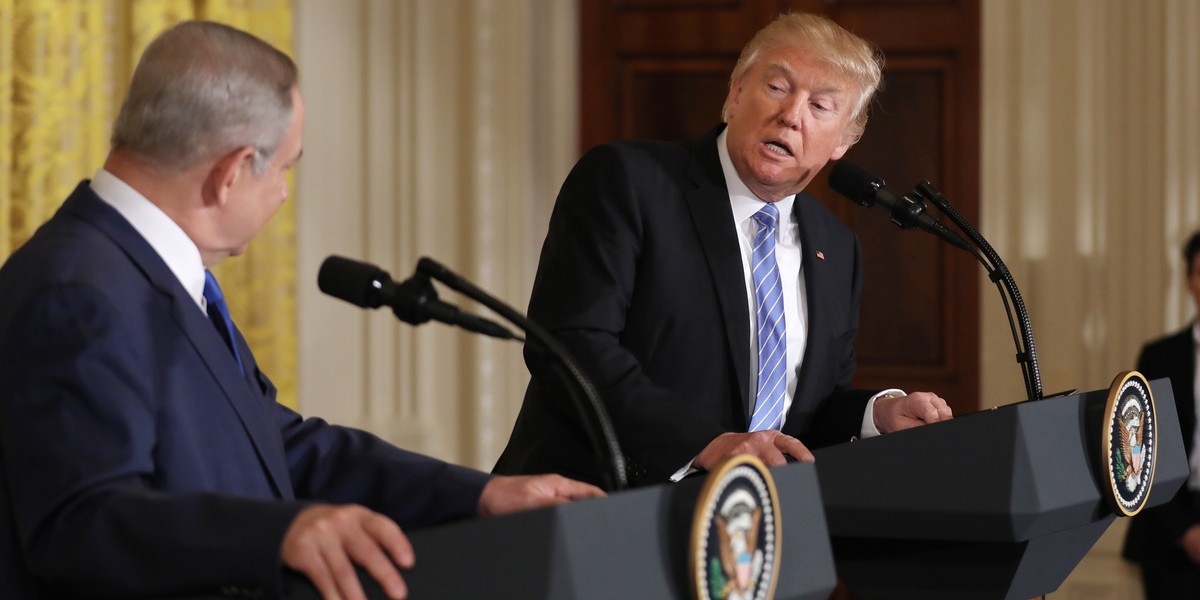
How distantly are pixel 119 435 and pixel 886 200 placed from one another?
1.47 metres

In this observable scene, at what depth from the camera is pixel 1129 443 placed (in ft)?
7.29

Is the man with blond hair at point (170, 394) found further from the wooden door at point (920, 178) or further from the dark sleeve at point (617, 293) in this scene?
the wooden door at point (920, 178)

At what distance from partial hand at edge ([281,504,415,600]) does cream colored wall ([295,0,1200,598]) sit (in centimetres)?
405

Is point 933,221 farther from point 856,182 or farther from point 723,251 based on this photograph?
point 723,251

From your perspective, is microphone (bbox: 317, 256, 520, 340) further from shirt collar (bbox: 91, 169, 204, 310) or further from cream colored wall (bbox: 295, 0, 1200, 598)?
cream colored wall (bbox: 295, 0, 1200, 598)

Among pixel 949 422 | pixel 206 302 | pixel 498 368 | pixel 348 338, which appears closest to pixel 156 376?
pixel 206 302

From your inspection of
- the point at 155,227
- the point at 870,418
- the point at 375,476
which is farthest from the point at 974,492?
the point at 155,227

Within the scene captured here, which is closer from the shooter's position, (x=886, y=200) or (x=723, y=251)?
(x=886, y=200)

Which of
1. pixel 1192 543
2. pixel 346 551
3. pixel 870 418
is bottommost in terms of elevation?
pixel 1192 543

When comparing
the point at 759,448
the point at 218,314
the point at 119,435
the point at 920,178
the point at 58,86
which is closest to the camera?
the point at 119,435

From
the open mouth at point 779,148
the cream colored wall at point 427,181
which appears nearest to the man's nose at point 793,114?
the open mouth at point 779,148

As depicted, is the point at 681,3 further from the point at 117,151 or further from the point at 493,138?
the point at 117,151

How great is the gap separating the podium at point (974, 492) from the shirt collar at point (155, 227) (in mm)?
954

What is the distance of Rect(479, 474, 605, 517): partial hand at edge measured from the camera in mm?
1760
